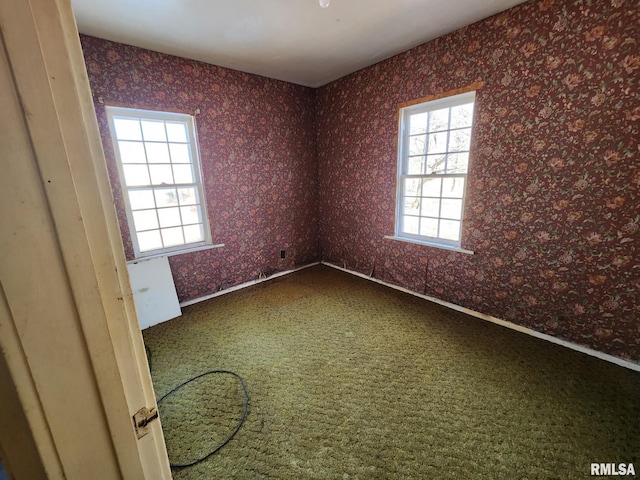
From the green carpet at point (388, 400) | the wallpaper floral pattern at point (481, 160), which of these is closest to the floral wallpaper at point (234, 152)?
the wallpaper floral pattern at point (481, 160)

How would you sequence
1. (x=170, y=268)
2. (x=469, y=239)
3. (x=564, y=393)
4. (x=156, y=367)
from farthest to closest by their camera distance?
(x=170, y=268) < (x=469, y=239) < (x=156, y=367) < (x=564, y=393)

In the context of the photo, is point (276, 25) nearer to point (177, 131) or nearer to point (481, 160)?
point (177, 131)

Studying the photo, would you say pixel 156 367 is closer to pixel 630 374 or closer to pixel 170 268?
pixel 170 268

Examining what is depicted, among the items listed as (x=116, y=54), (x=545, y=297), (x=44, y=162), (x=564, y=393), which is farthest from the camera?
(x=116, y=54)

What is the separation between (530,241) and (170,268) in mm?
3415

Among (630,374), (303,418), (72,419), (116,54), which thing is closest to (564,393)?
(630,374)

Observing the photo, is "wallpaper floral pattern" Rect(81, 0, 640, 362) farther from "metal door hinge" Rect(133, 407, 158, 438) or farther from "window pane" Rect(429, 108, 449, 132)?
"metal door hinge" Rect(133, 407, 158, 438)

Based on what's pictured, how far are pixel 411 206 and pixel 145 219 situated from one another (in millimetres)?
2859

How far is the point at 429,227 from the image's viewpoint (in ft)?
9.86

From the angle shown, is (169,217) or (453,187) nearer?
(453,187)

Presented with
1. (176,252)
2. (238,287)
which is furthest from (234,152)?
(238,287)

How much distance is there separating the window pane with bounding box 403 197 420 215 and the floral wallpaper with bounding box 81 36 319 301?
1.47 meters

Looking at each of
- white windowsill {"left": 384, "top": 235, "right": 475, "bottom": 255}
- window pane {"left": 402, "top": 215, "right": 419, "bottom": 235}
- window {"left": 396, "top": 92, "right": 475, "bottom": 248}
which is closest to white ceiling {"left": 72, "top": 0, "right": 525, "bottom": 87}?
window {"left": 396, "top": 92, "right": 475, "bottom": 248}

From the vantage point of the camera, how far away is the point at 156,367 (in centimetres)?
209
